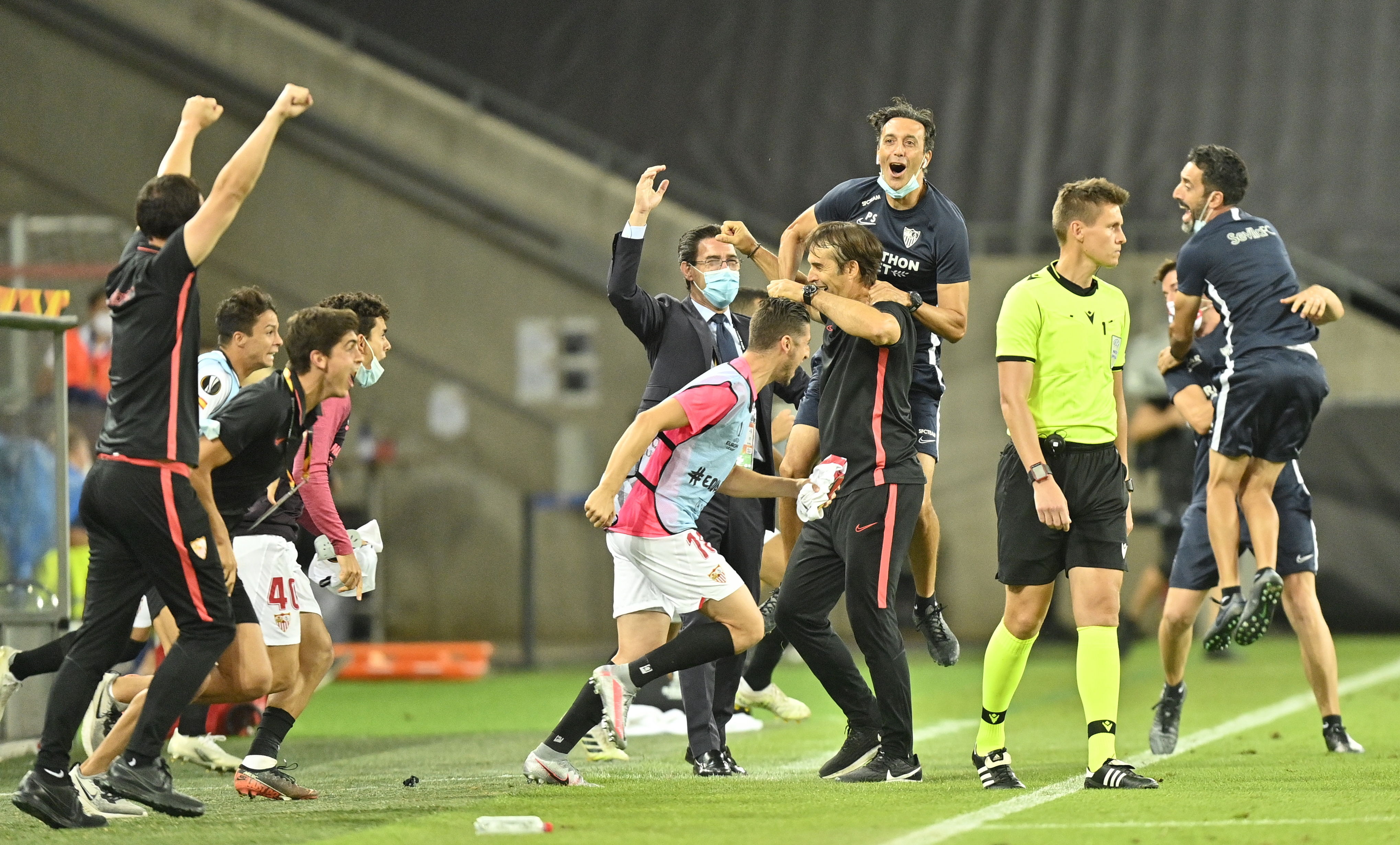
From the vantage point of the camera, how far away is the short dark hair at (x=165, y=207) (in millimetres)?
5379

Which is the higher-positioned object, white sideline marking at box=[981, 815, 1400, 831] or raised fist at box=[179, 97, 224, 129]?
raised fist at box=[179, 97, 224, 129]

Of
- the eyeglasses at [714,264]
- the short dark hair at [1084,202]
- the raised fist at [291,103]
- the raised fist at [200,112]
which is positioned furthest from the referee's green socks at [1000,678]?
the raised fist at [200,112]

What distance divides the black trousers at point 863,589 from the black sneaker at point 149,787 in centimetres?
224

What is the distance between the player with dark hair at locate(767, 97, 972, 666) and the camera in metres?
6.79

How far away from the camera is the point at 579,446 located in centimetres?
1695

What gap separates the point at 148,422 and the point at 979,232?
1374cm

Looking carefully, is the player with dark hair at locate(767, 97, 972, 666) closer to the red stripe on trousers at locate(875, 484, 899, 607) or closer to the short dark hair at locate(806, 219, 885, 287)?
the short dark hair at locate(806, 219, 885, 287)

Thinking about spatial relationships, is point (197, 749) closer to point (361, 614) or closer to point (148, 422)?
point (148, 422)

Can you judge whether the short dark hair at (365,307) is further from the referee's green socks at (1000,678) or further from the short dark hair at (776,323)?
the referee's green socks at (1000,678)

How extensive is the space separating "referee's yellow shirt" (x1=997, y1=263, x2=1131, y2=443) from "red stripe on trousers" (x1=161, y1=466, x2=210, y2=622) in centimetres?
289

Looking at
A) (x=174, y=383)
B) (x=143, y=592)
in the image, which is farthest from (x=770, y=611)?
(x=174, y=383)

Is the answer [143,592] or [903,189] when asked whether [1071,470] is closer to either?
[903,189]

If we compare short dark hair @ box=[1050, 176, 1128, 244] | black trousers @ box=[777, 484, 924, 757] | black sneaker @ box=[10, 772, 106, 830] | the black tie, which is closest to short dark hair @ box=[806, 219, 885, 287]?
short dark hair @ box=[1050, 176, 1128, 244]

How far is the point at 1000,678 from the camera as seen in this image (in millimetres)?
6250
